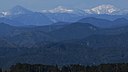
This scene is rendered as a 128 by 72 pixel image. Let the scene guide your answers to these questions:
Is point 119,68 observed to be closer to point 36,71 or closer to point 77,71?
point 77,71

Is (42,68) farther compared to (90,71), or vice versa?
(42,68)

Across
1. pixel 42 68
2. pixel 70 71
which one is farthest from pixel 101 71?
pixel 42 68

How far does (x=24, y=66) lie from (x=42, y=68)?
4.94 metres

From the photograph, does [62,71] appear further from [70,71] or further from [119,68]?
[119,68]

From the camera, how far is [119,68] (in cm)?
Result: 12406

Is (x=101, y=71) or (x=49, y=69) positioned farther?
(x=49, y=69)

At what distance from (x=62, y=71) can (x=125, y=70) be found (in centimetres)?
1906

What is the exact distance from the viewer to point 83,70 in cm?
12412

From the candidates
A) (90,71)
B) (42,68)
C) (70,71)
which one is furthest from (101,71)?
(42,68)

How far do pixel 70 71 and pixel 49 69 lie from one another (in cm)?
762

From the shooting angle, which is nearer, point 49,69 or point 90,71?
point 90,71

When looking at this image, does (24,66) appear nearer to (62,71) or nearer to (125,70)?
(62,71)

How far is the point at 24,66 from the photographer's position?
132 meters

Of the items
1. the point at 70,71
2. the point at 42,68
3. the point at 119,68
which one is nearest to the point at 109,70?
the point at 119,68
